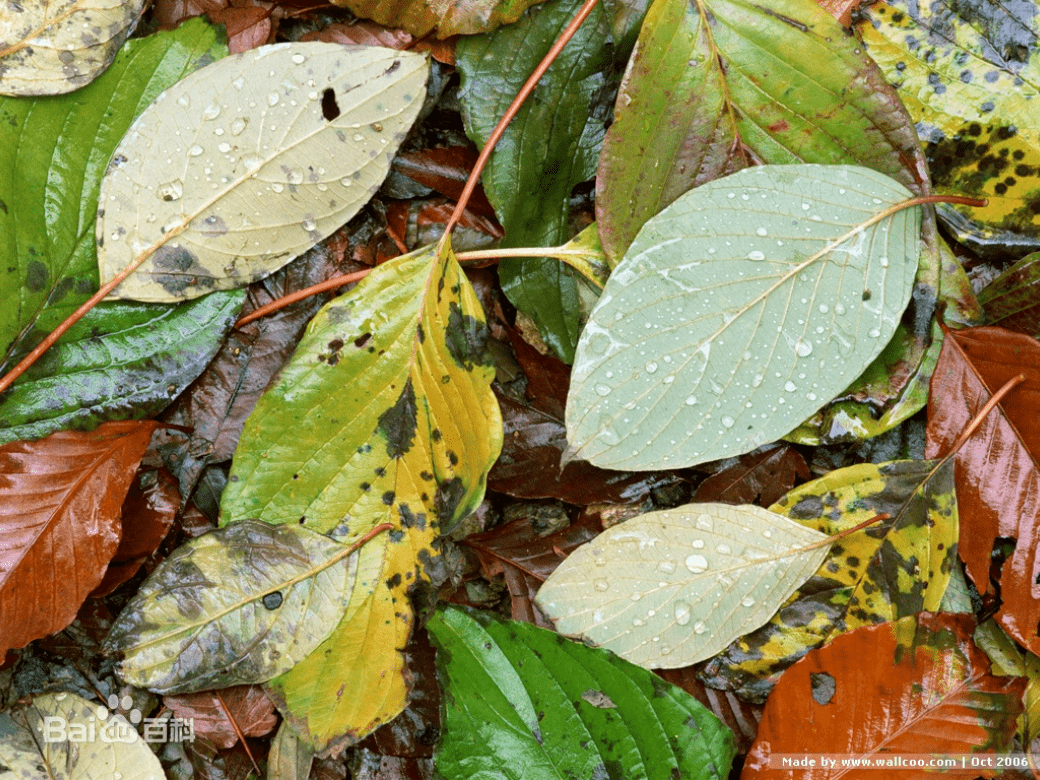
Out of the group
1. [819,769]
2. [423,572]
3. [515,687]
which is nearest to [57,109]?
[423,572]

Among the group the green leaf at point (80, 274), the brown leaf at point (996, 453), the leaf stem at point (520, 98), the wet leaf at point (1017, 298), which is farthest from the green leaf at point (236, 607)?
the wet leaf at point (1017, 298)

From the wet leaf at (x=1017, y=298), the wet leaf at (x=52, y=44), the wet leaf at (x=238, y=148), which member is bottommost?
the wet leaf at (x=1017, y=298)

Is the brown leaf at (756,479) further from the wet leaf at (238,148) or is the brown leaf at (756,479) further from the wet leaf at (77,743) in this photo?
the wet leaf at (77,743)

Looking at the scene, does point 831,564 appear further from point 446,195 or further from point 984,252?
point 446,195

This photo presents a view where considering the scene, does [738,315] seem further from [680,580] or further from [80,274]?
[80,274]

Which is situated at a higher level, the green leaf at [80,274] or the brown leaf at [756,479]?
the green leaf at [80,274]

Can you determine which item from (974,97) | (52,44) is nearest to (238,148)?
(52,44)

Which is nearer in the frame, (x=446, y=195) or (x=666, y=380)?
(x=666, y=380)
